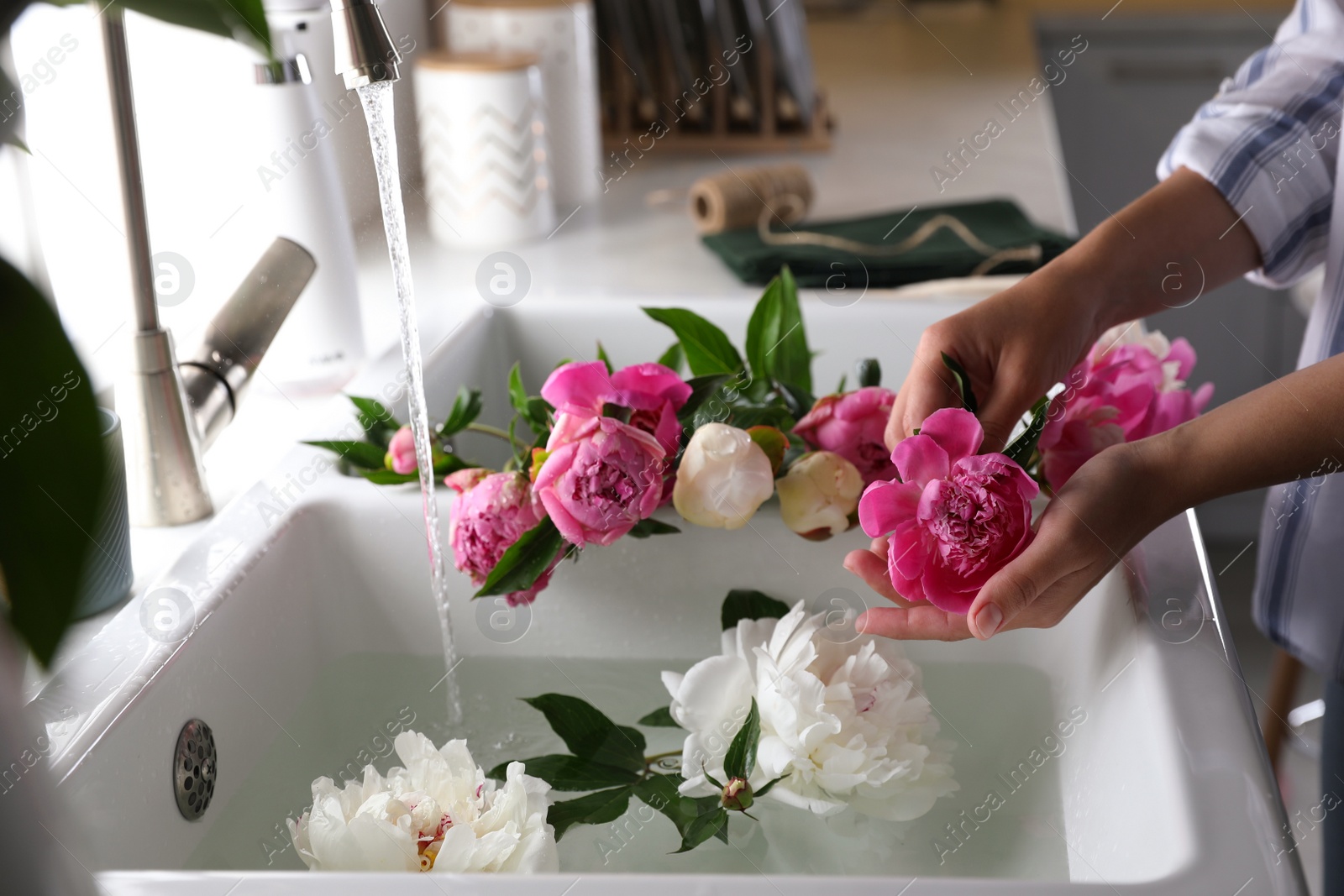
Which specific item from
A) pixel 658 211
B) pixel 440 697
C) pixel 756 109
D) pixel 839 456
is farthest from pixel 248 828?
pixel 756 109

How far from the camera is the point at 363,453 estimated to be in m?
0.68

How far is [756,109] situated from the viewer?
5.41ft

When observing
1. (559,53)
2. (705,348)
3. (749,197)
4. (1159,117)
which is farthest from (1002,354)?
(1159,117)

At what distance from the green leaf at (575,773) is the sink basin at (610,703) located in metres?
0.02

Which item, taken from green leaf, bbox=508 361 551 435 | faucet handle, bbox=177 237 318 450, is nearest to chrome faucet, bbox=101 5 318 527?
faucet handle, bbox=177 237 318 450

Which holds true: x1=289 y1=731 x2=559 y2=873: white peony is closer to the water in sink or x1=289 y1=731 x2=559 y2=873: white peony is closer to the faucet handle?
the water in sink

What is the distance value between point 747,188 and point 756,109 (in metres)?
0.46

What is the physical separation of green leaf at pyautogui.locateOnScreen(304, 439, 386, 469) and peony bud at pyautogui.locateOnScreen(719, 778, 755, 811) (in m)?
0.31

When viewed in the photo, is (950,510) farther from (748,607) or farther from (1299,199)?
(1299,199)

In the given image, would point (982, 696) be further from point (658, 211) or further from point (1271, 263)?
point (658, 211)

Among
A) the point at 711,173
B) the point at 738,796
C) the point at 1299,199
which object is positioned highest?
the point at 1299,199

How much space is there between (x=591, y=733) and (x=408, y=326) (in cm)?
23

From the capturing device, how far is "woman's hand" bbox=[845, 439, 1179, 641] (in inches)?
17.6

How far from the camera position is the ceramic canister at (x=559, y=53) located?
1358mm
